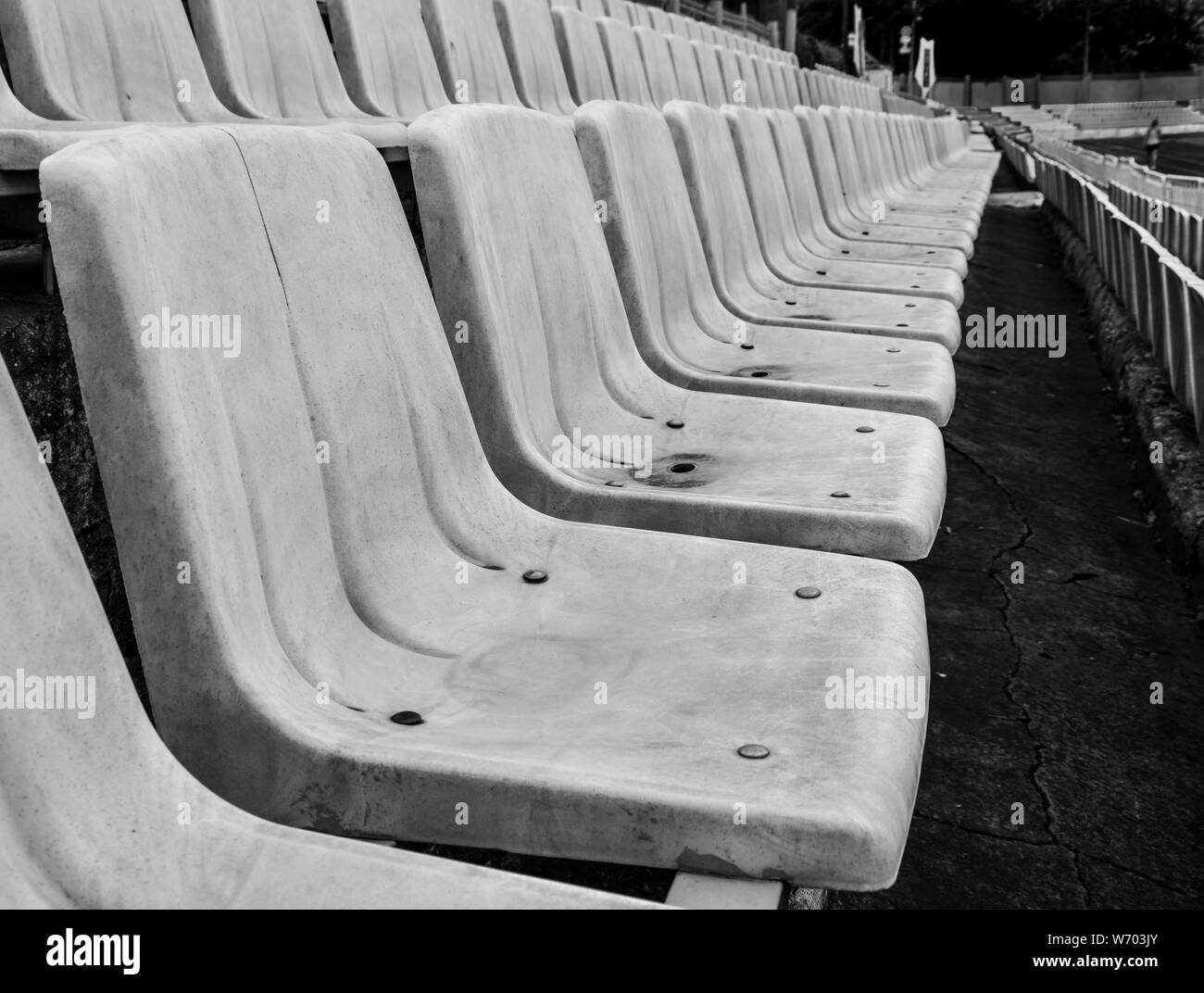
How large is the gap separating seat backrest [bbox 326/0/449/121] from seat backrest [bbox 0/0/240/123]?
0.58 metres

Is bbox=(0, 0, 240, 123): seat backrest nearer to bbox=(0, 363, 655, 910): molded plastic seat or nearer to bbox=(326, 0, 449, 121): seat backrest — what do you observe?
bbox=(326, 0, 449, 121): seat backrest

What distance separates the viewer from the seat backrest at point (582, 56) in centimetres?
436

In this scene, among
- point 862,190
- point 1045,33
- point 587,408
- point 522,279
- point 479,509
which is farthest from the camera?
point 1045,33

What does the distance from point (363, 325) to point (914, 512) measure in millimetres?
704

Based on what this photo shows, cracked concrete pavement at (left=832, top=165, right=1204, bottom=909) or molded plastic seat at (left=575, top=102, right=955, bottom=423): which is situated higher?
molded plastic seat at (left=575, top=102, right=955, bottom=423)

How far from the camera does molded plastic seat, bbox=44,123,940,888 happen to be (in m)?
0.90

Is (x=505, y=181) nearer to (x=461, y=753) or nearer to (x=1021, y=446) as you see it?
(x=461, y=753)

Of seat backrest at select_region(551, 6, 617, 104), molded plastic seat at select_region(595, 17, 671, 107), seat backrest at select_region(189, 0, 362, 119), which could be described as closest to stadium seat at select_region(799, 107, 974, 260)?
molded plastic seat at select_region(595, 17, 671, 107)

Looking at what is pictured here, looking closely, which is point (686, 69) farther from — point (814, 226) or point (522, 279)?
point (522, 279)

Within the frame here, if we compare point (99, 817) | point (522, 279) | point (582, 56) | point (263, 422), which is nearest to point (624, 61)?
point (582, 56)

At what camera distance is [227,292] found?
3.46 feet

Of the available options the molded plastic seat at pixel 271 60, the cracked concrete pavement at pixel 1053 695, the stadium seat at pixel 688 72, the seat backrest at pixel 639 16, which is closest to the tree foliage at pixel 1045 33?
the seat backrest at pixel 639 16

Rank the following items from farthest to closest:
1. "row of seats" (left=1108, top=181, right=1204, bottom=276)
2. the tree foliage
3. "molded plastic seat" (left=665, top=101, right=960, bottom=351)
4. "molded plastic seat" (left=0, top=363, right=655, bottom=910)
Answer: the tree foliage → "row of seats" (left=1108, top=181, right=1204, bottom=276) → "molded plastic seat" (left=665, top=101, right=960, bottom=351) → "molded plastic seat" (left=0, top=363, right=655, bottom=910)

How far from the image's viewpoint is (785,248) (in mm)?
3621
